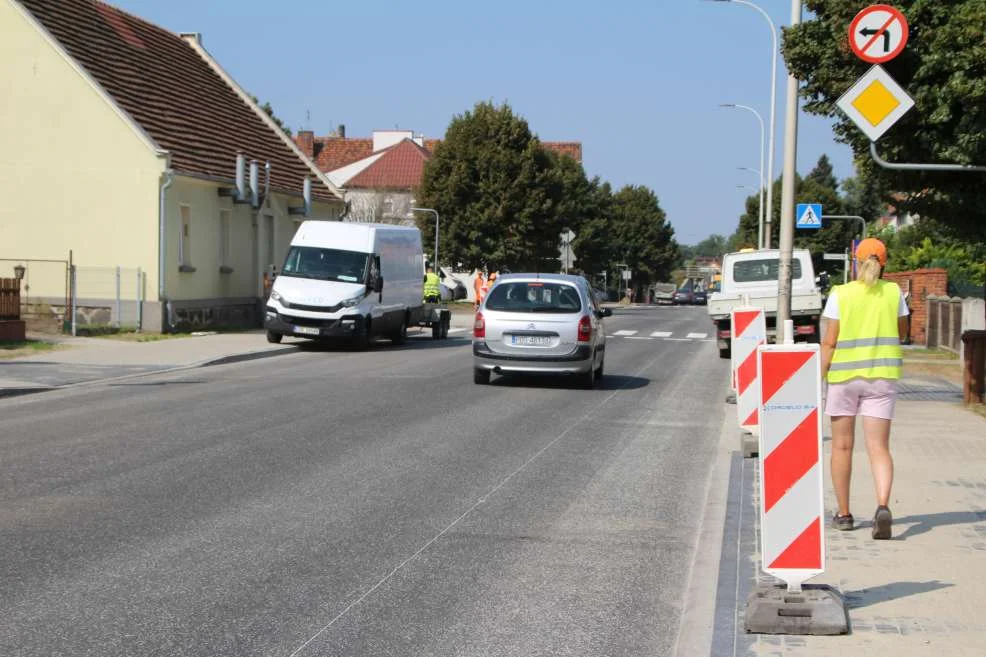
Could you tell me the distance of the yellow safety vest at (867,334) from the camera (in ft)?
26.6

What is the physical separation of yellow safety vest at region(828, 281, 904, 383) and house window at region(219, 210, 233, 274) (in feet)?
89.4

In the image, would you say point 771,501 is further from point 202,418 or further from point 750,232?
point 750,232

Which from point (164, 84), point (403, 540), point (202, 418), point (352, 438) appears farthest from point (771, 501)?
point (164, 84)

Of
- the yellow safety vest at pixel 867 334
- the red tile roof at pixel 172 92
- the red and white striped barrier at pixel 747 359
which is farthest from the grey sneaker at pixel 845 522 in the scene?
the red tile roof at pixel 172 92

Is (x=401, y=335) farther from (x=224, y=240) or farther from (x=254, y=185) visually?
(x=254, y=185)

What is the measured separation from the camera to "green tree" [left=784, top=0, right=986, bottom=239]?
14297mm

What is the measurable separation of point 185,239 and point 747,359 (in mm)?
21739

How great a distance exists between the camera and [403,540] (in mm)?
7914

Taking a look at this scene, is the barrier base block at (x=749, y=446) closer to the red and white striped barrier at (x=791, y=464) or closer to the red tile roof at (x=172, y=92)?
the red and white striped barrier at (x=791, y=464)

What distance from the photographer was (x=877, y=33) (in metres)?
12.2

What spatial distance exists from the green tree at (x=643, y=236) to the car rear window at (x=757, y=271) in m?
88.3

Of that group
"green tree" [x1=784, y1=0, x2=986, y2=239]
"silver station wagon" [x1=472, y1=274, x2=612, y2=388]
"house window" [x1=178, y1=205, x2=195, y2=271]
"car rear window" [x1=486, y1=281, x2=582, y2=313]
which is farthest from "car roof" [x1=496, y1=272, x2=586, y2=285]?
"house window" [x1=178, y1=205, x2=195, y2=271]

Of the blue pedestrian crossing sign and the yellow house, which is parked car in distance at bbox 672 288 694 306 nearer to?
the blue pedestrian crossing sign

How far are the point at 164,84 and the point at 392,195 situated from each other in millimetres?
56657
